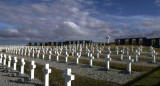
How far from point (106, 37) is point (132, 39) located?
7380 mm

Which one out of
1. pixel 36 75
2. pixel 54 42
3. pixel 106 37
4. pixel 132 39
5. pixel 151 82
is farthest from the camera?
pixel 54 42

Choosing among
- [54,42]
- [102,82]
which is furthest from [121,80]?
[54,42]

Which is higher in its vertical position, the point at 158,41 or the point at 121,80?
the point at 158,41

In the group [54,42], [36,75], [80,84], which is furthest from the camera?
[54,42]

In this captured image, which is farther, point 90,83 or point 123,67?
point 123,67

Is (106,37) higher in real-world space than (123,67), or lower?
higher

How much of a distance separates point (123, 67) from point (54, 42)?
1735 inches

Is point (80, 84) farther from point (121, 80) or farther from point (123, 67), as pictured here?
point (123, 67)

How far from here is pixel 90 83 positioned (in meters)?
8.23

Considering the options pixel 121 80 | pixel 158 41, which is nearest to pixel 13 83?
pixel 121 80

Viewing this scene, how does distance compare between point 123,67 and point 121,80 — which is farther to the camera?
point 123,67

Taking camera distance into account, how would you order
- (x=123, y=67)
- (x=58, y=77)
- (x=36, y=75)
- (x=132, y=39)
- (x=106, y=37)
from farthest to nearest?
(x=106, y=37), (x=132, y=39), (x=123, y=67), (x=36, y=75), (x=58, y=77)

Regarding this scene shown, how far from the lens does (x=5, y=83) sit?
858cm

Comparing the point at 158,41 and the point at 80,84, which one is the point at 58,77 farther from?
the point at 158,41
